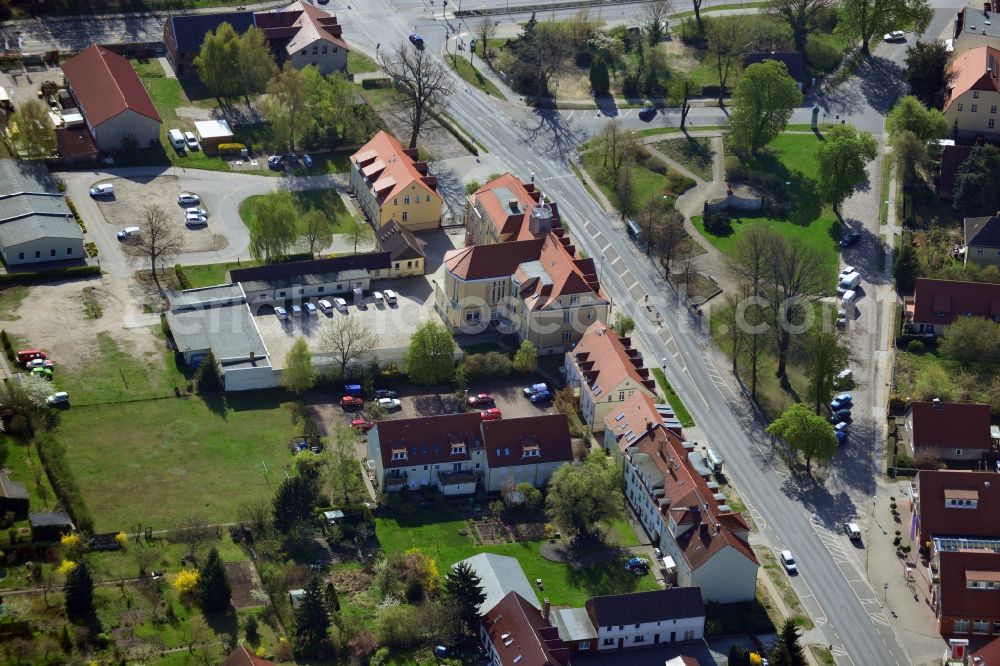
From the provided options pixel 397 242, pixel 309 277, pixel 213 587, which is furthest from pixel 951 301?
pixel 213 587

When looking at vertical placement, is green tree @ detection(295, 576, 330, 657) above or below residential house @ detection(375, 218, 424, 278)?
below

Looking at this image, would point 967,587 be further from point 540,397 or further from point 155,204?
point 155,204

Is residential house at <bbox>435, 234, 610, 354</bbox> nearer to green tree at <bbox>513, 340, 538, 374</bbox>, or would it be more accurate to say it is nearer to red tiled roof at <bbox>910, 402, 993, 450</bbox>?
green tree at <bbox>513, 340, 538, 374</bbox>

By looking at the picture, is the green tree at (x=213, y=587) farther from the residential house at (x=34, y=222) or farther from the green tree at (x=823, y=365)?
the green tree at (x=823, y=365)

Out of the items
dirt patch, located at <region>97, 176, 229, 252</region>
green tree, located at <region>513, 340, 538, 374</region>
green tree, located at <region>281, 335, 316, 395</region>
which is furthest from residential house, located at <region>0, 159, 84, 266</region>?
green tree, located at <region>513, 340, 538, 374</region>

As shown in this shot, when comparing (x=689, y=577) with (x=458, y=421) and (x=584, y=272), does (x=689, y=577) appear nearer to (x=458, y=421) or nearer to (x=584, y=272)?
(x=458, y=421)

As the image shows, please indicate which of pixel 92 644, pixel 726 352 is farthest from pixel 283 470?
pixel 726 352
